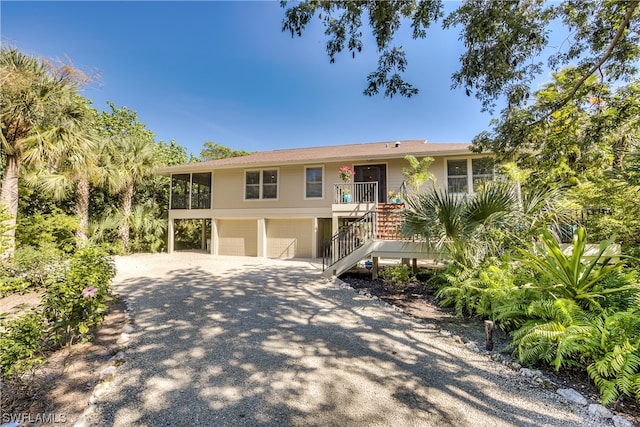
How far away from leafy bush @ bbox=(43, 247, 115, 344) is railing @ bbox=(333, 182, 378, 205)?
8565 millimetres

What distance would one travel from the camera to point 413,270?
28.4ft

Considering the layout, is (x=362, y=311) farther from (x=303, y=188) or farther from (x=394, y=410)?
(x=303, y=188)

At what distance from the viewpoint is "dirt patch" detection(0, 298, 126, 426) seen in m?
2.40

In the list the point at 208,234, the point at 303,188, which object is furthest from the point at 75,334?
the point at 208,234

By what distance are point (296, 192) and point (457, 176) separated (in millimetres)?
7000

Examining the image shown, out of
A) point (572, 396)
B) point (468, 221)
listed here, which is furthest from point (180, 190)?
point (572, 396)

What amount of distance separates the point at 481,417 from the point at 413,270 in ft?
21.0

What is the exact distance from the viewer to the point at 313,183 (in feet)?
43.3

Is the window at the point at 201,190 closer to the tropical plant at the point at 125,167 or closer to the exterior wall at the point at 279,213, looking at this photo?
the exterior wall at the point at 279,213

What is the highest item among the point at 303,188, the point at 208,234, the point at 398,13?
the point at 398,13

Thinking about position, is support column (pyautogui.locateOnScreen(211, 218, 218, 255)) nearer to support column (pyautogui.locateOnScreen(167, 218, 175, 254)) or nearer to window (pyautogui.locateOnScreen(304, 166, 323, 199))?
support column (pyautogui.locateOnScreen(167, 218, 175, 254))

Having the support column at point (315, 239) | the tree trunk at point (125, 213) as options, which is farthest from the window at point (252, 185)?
the tree trunk at point (125, 213)

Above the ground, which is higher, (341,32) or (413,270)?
(341,32)

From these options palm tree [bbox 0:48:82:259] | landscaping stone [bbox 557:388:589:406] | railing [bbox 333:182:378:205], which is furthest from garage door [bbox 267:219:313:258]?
landscaping stone [bbox 557:388:589:406]
